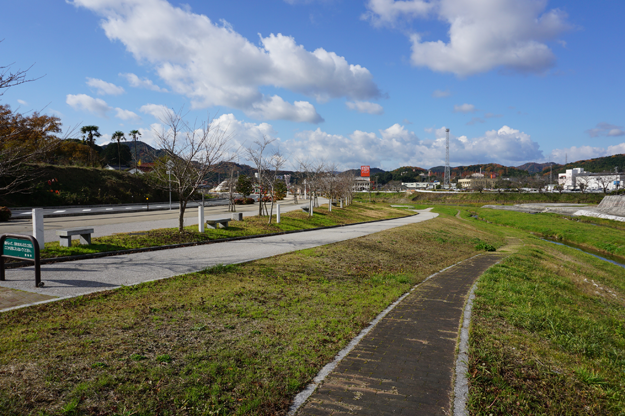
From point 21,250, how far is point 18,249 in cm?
11

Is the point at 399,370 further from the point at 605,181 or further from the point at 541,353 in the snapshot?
the point at 605,181

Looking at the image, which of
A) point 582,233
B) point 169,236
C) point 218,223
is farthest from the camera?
point 582,233

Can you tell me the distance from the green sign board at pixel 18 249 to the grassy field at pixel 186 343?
5.88 feet

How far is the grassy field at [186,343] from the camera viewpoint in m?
3.30

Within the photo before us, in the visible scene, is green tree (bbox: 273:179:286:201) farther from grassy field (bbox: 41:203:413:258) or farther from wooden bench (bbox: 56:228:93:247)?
wooden bench (bbox: 56:228:93:247)

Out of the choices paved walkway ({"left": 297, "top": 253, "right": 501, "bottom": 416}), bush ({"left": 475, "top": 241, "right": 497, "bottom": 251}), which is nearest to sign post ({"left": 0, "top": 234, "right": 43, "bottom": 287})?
paved walkway ({"left": 297, "top": 253, "right": 501, "bottom": 416})

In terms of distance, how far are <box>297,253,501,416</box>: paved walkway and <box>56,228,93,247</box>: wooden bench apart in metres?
9.58

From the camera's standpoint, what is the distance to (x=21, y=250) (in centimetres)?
697

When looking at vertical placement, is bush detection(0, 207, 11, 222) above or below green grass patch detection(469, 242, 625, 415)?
above

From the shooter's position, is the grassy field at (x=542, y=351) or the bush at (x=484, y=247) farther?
the bush at (x=484, y=247)

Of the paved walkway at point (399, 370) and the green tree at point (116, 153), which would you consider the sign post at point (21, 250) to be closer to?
the paved walkway at point (399, 370)

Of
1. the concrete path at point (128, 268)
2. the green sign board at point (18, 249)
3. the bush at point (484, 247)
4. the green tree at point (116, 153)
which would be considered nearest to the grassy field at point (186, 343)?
the concrete path at point (128, 268)

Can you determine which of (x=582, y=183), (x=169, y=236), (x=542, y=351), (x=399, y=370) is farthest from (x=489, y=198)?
(x=399, y=370)

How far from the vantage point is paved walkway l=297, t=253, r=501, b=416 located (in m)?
3.43
